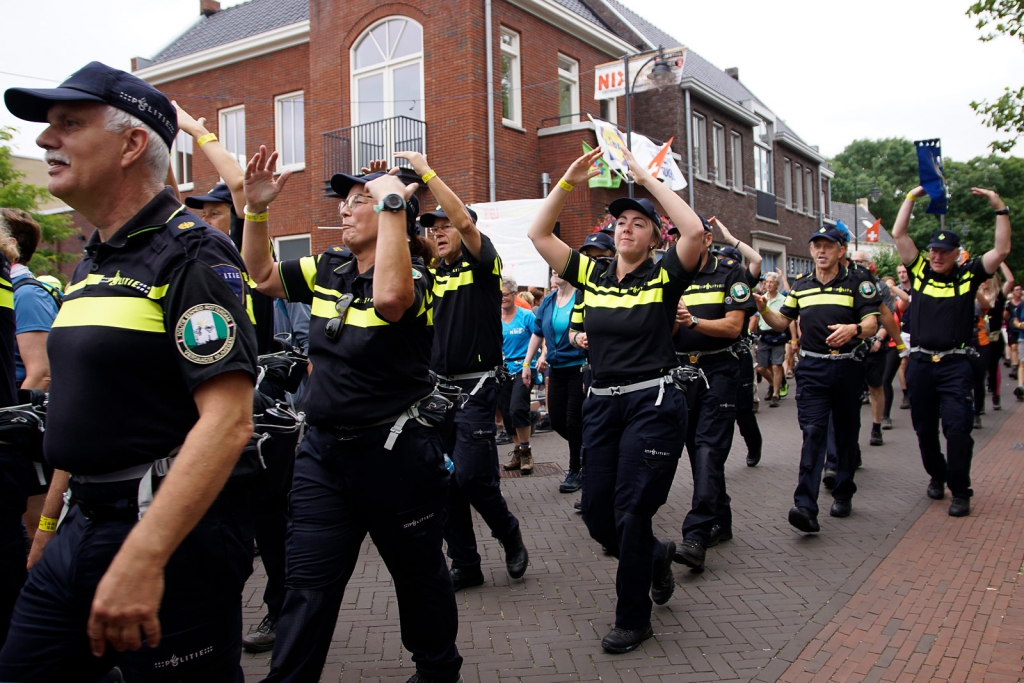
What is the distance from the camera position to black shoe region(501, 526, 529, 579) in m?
5.19

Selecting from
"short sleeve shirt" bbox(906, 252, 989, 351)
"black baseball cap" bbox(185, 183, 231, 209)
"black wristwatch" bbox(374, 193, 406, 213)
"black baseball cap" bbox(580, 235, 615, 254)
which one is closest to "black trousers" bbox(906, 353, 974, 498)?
"short sleeve shirt" bbox(906, 252, 989, 351)

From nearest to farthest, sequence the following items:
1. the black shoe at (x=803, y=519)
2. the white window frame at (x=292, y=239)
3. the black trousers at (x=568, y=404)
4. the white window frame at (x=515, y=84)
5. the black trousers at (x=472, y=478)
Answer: the black trousers at (x=472, y=478)
the black shoe at (x=803, y=519)
the black trousers at (x=568, y=404)
the white window frame at (x=515, y=84)
the white window frame at (x=292, y=239)

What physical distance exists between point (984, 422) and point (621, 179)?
27.7 ft

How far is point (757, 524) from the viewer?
661 cm

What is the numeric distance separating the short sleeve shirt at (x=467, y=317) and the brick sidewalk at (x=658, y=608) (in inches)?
55.5

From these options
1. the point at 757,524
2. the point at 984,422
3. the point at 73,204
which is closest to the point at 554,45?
the point at 984,422

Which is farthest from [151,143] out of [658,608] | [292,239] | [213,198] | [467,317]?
[292,239]

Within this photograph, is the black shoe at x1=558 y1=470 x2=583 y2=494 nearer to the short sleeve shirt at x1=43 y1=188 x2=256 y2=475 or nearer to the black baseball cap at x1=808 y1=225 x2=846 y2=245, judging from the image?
the black baseball cap at x1=808 y1=225 x2=846 y2=245

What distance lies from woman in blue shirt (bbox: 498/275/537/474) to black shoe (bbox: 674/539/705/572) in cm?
370

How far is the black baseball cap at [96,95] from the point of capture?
6.89 feet

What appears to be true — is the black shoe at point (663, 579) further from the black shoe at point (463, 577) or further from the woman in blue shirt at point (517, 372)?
the woman in blue shirt at point (517, 372)

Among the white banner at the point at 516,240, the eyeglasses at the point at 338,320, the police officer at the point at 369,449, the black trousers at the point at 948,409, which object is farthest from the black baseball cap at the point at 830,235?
the white banner at the point at 516,240

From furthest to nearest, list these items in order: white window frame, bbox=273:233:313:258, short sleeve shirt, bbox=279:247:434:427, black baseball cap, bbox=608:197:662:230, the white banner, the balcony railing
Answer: white window frame, bbox=273:233:313:258 < the balcony railing < the white banner < black baseball cap, bbox=608:197:662:230 < short sleeve shirt, bbox=279:247:434:427

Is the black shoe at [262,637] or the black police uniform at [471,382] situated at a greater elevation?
the black police uniform at [471,382]
